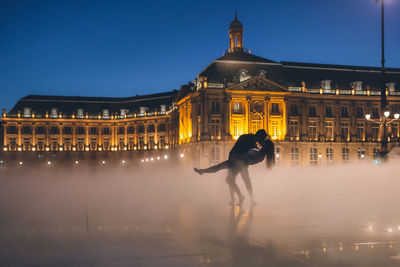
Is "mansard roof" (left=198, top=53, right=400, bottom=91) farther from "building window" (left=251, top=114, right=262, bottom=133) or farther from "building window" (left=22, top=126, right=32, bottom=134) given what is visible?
"building window" (left=22, top=126, right=32, bottom=134)

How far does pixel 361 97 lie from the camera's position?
7819 cm

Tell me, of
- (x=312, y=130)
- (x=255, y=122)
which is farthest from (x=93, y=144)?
(x=312, y=130)

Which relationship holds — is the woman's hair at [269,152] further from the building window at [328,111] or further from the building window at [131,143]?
the building window at [131,143]

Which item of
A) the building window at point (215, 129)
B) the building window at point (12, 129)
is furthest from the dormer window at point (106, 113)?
the building window at point (215, 129)

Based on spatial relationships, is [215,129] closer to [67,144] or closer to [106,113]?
[106,113]

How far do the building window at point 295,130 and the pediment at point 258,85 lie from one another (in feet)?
20.8

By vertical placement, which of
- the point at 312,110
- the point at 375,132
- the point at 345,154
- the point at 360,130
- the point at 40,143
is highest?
the point at 312,110

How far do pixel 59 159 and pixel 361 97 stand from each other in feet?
207

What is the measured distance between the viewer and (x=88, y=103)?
364 ft

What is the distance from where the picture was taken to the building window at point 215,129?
229 ft

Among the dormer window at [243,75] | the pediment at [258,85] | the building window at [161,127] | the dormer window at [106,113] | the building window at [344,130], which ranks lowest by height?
the building window at [344,130]

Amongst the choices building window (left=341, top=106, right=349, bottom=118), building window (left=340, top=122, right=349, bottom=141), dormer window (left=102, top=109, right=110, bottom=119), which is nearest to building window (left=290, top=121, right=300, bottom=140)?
building window (left=340, top=122, right=349, bottom=141)

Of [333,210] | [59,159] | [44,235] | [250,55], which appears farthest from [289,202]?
[59,159]

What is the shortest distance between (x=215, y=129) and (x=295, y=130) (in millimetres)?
13258
